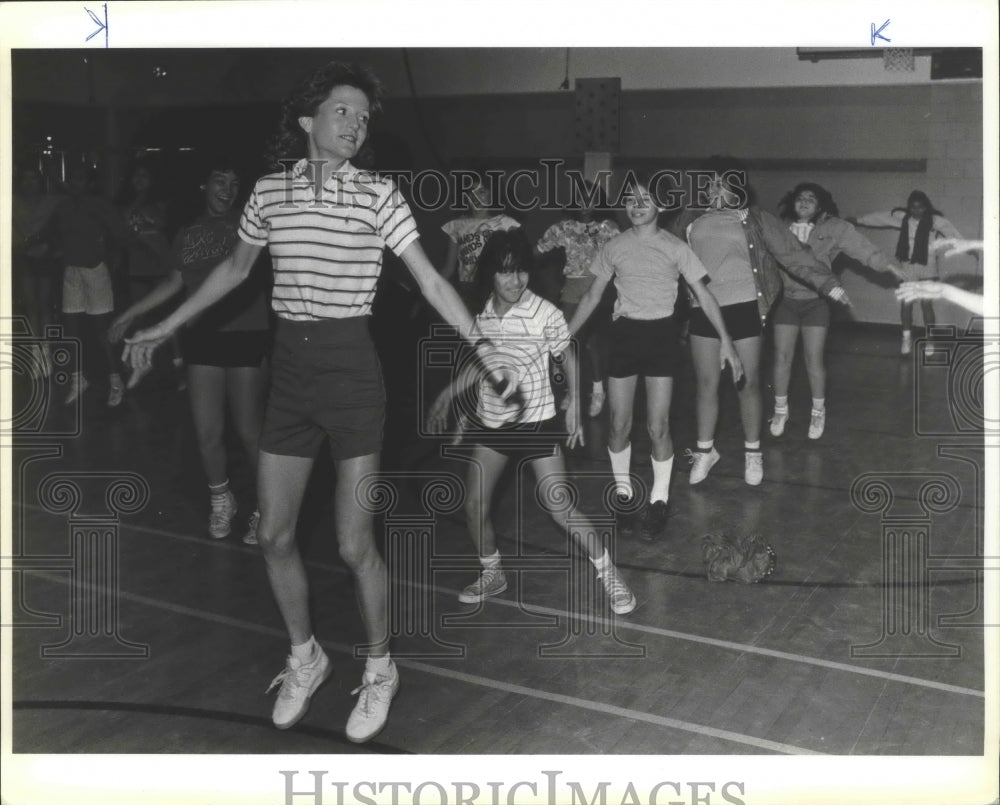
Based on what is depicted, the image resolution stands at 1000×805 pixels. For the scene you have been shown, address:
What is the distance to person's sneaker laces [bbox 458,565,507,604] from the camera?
483 centimetres

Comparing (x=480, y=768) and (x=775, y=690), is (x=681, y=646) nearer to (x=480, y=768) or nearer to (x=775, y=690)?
(x=775, y=690)

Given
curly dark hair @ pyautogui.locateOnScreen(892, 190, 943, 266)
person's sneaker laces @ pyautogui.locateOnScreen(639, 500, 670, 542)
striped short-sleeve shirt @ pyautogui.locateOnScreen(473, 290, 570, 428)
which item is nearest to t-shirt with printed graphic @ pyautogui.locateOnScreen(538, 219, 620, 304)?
person's sneaker laces @ pyautogui.locateOnScreen(639, 500, 670, 542)

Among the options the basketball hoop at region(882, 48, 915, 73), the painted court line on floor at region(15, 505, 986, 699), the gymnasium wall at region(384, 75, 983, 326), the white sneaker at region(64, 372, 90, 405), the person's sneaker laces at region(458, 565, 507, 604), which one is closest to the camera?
the painted court line on floor at region(15, 505, 986, 699)

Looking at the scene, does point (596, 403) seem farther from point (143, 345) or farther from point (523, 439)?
point (143, 345)

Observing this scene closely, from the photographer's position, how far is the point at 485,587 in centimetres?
487

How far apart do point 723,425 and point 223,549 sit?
387 cm

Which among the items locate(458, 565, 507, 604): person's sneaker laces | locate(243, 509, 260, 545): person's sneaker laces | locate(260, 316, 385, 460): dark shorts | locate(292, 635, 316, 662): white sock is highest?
locate(260, 316, 385, 460): dark shorts

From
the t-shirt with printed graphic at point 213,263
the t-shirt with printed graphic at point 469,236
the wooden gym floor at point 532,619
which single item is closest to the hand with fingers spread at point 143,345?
the wooden gym floor at point 532,619

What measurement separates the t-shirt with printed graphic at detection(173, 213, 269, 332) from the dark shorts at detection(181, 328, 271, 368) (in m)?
0.04

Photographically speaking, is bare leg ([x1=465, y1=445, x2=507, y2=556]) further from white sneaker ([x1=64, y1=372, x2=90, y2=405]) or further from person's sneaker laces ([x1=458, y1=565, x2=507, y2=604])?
white sneaker ([x1=64, y1=372, x2=90, y2=405])

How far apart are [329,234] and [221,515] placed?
2.46 m

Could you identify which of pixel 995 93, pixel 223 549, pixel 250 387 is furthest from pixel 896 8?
pixel 223 549

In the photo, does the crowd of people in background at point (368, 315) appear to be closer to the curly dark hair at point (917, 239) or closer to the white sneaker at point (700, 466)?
the white sneaker at point (700, 466)

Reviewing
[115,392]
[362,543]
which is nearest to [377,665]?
[362,543]
